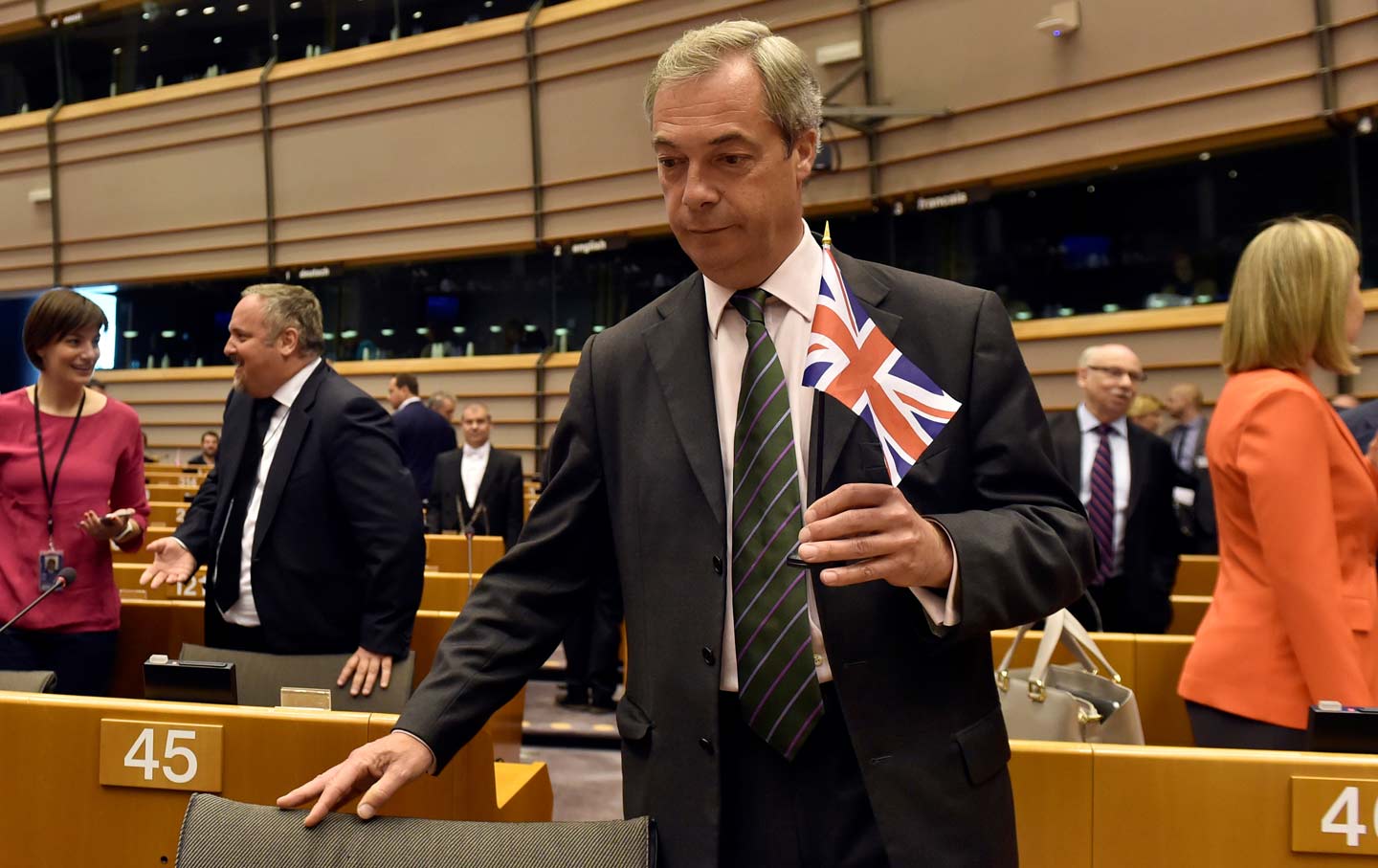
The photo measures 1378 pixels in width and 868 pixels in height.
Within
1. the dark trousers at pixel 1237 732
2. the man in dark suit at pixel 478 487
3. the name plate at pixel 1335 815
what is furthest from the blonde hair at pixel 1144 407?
the name plate at pixel 1335 815

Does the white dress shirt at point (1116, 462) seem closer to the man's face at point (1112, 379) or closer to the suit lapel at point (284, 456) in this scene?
the man's face at point (1112, 379)

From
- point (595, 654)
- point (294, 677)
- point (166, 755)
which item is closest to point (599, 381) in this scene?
point (166, 755)

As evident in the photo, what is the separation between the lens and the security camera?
8.48 metres

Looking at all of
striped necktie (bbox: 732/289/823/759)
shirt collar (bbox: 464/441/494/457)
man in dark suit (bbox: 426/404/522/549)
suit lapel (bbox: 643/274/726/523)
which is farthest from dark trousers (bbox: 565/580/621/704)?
striped necktie (bbox: 732/289/823/759)

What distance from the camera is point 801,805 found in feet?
4.04

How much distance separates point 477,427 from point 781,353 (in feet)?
18.7

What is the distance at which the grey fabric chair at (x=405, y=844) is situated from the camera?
1.22 metres

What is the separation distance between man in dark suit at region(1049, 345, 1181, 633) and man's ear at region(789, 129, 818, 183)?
3.10 metres

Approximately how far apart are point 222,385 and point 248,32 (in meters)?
4.31

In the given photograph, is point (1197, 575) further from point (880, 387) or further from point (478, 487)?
point (880, 387)

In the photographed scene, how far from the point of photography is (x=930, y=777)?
3.84ft

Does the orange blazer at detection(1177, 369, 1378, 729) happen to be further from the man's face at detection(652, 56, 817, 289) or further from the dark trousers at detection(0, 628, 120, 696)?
the dark trousers at detection(0, 628, 120, 696)

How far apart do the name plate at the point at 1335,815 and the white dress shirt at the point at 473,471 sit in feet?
18.1

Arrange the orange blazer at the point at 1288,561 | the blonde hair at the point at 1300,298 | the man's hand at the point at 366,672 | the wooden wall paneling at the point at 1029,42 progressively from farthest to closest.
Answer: the wooden wall paneling at the point at 1029,42 < the man's hand at the point at 366,672 < the blonde hair at the point at 1300,298 < the orange blazer at the point at 1288,561
